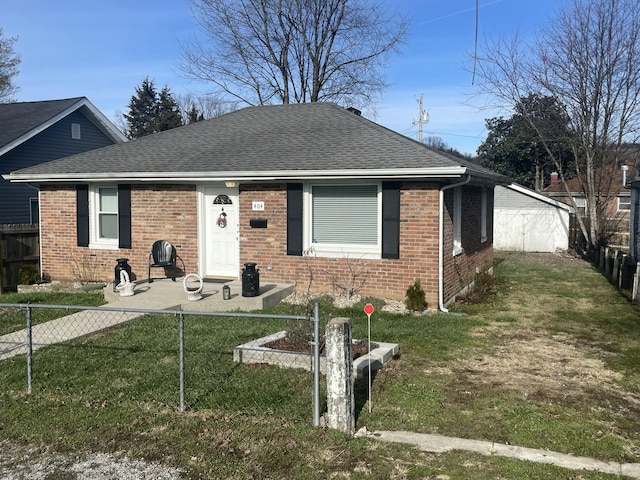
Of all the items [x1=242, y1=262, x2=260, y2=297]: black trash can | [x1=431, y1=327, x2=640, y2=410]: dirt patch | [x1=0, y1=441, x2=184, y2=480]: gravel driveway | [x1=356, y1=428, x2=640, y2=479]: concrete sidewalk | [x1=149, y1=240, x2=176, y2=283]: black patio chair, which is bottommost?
[x1=0, y1=441, x2=184, y2=480]: gravel driveway

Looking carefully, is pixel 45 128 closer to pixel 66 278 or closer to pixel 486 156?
pixel 66 278

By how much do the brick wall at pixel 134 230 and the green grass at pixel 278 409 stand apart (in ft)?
12.9

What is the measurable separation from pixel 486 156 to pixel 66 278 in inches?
1534

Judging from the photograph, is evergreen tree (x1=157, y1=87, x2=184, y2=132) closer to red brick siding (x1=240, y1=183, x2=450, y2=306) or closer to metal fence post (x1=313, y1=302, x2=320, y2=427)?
red brick siding (x1=240, y1=183, x2=450, y2=306)

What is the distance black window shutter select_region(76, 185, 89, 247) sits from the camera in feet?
44.3

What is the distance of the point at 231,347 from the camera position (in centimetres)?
788

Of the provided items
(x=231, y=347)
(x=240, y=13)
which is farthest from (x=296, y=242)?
(x=240, y=13)

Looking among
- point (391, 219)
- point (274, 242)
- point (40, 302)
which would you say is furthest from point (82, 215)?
point (391, 219)

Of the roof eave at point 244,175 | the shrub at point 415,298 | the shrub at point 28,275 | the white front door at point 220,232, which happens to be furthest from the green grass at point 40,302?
the shrub at point 415,298

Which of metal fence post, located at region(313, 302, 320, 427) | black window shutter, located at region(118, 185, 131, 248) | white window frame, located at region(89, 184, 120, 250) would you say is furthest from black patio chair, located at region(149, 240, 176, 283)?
metal fence post, located at region(313, 302, 320, 427)

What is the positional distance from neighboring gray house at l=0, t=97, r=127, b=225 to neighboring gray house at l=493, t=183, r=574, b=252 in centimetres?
1758

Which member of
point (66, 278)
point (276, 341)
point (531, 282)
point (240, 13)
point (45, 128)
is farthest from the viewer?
point (240, 13)

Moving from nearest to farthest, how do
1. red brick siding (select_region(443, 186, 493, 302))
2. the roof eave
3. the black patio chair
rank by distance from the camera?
the roof eave, red brick siding (select_region(443, 186, 493, 302)), the black patio chair

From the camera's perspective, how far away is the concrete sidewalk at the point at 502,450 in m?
4.55
